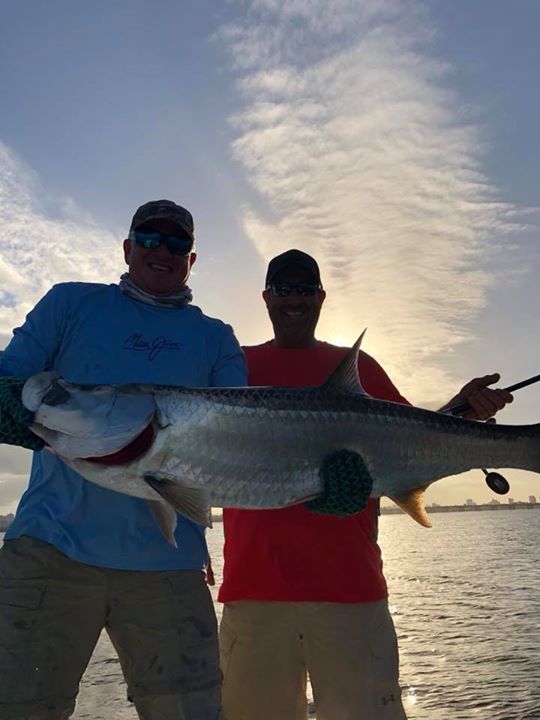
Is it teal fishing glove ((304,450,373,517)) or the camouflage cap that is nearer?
teal fishing glove ((304,450,373,517))

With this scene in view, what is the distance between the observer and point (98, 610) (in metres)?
4.27

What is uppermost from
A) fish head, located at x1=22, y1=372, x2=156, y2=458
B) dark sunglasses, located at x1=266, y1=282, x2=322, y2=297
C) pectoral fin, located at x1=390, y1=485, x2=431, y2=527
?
dark sunglasses, located at x1=266, y1=282, x2=322, y2=297

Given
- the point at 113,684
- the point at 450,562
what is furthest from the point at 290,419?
the point at 450,562

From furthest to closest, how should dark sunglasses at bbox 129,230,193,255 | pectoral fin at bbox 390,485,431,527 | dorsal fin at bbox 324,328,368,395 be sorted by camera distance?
pectoral fin at bbox 390,485,431,527 < dark sunglasses at bbox 129,230,193,255 < dorsal fin at bbox 324,328,368,395

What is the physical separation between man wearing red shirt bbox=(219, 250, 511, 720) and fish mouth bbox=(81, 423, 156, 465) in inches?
71.3

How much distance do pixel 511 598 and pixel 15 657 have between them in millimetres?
19023

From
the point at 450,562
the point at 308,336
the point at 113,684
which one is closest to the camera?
the point at 308,336

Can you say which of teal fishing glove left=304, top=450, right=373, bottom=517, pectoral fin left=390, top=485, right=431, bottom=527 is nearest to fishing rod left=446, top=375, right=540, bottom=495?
pectoral fin left=390, top=485, right=431, bottom=527

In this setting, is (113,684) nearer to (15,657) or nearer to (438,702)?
(438,702)

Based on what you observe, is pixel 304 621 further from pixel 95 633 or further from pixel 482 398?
pixel 482 398

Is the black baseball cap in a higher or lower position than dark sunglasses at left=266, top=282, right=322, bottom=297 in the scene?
higher

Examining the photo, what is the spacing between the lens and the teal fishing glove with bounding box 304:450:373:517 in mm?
4422

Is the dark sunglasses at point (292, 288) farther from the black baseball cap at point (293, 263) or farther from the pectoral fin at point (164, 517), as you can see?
the pectoral fin at point (164, 517)

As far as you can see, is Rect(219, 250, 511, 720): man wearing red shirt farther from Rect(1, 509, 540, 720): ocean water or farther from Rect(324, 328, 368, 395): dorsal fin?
Rect(1, 509, 540, 720): ocean water
